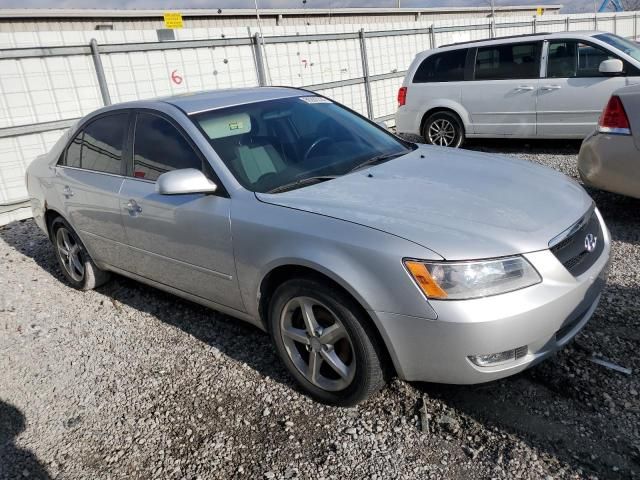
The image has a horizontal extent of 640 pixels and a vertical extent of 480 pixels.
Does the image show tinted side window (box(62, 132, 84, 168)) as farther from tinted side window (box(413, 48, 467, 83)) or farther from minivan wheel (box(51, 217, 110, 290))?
tinted side window (box(413, 48, 467, 83))

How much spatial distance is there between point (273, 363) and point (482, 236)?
5.34ft

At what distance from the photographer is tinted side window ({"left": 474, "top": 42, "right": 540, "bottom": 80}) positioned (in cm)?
800

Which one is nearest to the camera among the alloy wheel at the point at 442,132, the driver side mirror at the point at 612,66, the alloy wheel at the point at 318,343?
the alloy wheel at the point at 318,343

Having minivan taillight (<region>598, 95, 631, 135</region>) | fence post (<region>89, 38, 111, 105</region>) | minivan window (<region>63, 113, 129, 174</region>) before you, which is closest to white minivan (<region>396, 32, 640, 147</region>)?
minivan taillight (<region>598, 95, 631, 135</region>)

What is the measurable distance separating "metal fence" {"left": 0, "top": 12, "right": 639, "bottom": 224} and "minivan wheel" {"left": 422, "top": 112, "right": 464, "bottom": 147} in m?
2.68

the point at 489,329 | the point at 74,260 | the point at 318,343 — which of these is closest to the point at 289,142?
the point at 318,343

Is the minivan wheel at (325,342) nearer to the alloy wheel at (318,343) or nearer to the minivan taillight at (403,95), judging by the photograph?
the alloy wheel at (318,343)

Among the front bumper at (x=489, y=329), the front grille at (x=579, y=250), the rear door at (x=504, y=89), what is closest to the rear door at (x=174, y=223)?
the front bumper at (x=489, y=329)

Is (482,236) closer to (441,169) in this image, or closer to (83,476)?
(441,169)

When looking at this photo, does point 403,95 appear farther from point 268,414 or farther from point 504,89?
point 268,414

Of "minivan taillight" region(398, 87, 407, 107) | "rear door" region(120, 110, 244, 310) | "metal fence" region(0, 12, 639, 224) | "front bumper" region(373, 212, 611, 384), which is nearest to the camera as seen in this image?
"front bumper" region(373, 212, 611, 384)

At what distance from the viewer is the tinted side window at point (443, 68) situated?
8.70m

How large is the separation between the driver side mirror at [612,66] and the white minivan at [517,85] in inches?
0.5

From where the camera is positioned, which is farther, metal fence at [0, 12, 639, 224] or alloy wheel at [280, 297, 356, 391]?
metal fence at [0, 12, 639, 224]
